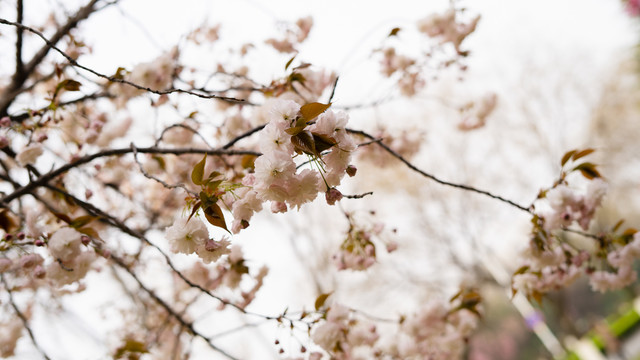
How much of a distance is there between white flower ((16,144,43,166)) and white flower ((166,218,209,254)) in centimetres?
78

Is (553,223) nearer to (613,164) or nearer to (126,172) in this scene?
(126,172)

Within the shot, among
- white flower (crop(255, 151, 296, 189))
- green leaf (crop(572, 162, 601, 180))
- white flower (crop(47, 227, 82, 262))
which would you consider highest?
white flower (crop(47, 227, 82, 262))

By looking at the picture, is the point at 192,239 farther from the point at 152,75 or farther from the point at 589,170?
the point at 589,170

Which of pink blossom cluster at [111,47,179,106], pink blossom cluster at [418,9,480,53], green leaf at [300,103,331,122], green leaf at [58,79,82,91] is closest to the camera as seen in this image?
green leaf at [300,103,331,122]

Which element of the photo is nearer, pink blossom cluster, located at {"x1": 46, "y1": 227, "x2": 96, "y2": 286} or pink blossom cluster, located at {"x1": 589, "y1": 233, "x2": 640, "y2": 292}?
pink blossom cluster, located at {"x1": 46, "y1": 227, "x2": 96, "y2": 286}

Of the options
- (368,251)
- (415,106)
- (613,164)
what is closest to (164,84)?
(368,251)

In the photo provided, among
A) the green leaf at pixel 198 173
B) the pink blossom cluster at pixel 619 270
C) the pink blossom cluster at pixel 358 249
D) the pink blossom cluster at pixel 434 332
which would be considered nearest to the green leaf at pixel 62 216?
the green leaf at pixel 198 173

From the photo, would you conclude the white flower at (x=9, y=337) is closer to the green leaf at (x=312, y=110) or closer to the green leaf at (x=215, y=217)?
the green leaf at (x=215, y=217)

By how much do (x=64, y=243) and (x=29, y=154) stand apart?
1.70 ft

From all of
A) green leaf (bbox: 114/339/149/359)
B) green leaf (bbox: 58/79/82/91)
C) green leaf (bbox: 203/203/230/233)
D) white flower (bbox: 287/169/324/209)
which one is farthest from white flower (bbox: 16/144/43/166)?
white flower (bbox: 287/169/324/209)

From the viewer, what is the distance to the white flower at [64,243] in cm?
93

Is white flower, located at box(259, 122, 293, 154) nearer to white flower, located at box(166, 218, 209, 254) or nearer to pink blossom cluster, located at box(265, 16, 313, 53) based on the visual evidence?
white flower, located at box(166, 218, 209, 254)

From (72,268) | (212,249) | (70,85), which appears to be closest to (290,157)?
(212,249)

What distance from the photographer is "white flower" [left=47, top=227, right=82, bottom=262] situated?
3.06 ft
